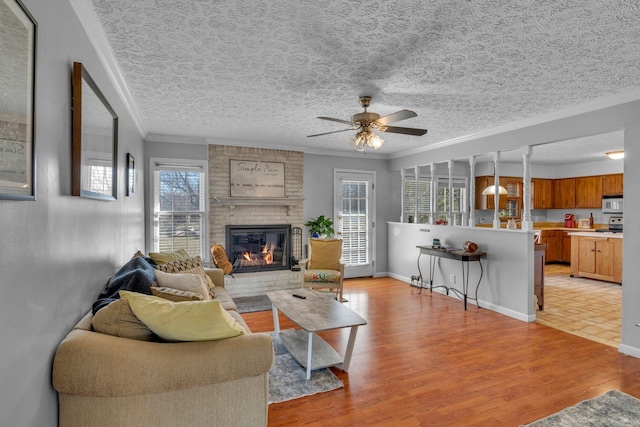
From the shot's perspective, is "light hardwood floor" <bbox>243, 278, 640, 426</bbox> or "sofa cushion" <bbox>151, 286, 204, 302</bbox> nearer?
"sofa cushion" <bbox>151, 286, 204, 302</bbox>

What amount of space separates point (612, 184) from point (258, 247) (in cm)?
771

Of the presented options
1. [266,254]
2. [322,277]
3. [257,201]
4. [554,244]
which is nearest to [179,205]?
[257,201]

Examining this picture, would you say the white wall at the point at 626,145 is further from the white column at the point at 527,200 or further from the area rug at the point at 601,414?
the area rug at the point at 601,414

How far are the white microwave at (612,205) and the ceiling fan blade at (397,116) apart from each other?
23.1 ft

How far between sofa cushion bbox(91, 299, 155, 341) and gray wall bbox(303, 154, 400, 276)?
4.55 m

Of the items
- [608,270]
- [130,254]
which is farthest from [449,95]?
[608,270]

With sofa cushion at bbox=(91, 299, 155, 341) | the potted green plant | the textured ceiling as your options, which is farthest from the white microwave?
sofa cushion at bbox=(91, 299, 155, 341)

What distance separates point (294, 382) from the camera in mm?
2756

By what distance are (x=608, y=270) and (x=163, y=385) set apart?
25.5 feet

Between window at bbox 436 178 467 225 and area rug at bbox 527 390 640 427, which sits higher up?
window at bbox 436 178 467 225

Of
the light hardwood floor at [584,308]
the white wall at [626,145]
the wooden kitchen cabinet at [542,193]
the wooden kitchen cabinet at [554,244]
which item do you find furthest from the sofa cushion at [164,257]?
the wooden kitchen cabinet at [554,244]

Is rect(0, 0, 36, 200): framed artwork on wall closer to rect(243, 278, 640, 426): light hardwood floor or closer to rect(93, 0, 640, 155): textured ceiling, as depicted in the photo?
rect(93, 0, 640, 155): textured ceiling

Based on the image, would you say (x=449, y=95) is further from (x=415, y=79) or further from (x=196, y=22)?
(x=196, y=22)

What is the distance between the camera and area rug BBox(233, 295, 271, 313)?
477 centimetres
